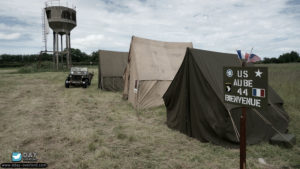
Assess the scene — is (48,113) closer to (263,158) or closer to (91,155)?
(91,155)

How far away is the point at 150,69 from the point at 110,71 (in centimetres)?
641

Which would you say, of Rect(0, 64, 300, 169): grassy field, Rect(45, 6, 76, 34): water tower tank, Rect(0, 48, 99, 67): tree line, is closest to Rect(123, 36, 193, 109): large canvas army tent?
Rect(0, 64, 300, 169): grassy field

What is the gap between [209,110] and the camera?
15.5 feet

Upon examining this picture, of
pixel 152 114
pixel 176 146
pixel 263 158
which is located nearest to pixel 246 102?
pixel 263 158

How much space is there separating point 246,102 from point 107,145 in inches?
129

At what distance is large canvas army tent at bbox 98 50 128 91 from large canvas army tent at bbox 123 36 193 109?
3944 millimetres

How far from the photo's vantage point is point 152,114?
25.2ft

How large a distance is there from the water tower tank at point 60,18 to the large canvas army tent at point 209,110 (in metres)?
30.9

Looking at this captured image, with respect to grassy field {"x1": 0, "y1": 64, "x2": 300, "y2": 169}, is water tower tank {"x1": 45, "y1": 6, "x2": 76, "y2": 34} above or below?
above

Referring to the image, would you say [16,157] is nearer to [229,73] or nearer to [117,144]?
[117,144]

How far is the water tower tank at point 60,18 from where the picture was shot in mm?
31020

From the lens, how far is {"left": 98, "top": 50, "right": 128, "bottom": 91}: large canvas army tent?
47.7ft

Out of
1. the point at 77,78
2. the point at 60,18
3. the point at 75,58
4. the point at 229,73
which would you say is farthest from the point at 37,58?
the point at 229,73

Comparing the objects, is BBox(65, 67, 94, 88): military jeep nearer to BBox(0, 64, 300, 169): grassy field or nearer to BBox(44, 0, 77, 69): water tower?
BBox(0, 64, 300, 169): grassy field
